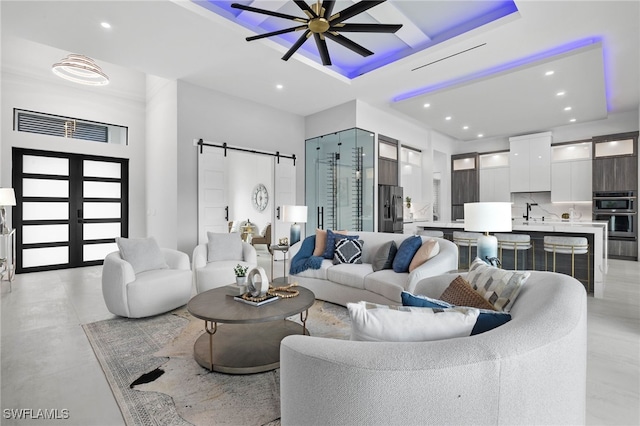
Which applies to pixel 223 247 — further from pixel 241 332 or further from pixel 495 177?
pixel 495 177

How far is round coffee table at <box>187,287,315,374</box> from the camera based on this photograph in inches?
83.0

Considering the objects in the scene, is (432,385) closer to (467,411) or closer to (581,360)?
(467,411)

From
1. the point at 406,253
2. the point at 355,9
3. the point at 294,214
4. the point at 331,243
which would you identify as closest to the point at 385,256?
the point at 406,253

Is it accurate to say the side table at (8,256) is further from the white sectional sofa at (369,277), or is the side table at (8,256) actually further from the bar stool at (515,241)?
the bar stool at (515,241)

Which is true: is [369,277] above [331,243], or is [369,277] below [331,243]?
below

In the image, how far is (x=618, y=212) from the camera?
6.68 meters

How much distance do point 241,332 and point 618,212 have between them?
8186mm

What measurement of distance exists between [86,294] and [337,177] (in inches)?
182

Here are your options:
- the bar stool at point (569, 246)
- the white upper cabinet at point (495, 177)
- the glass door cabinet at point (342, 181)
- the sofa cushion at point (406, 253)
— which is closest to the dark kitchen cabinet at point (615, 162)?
the white upper cabinet at point (495, 177)

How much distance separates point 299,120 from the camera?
23.2 ft

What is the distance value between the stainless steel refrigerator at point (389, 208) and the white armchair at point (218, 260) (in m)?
3.13

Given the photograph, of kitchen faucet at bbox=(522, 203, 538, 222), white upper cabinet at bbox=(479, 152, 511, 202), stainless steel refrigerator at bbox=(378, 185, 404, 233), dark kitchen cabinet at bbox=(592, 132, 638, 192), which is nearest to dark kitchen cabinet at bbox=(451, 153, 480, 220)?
white upper cabinet at bbox=(479, 152, 511, 202)

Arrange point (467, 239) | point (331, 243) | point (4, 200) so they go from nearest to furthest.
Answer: point (331, 243) < point (4, 200) < point (467, 239)

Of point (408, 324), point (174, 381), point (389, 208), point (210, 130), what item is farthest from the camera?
point (389, 208)
